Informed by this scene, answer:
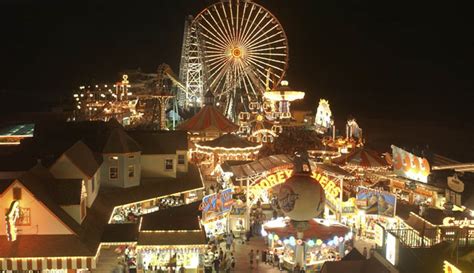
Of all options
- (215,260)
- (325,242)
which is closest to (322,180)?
(325,242)

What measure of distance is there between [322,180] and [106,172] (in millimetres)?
11143

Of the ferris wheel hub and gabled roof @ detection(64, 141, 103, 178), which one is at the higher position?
the ferris wheel hub

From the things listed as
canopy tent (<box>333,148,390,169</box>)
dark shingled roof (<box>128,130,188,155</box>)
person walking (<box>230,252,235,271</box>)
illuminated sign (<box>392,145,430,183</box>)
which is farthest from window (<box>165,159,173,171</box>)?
illuminated sign (<box>392,145,430,183</box>)

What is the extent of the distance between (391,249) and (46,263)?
11664 millimetres

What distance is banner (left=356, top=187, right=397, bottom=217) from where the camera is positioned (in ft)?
86.8

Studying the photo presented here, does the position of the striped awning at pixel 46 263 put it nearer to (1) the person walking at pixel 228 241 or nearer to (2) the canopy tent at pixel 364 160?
(1) the person walking at pixel 228 241

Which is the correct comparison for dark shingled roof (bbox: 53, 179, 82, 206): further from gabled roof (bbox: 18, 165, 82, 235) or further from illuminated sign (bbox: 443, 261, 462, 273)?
illuminated sign (bbox: 443, 261, 462, 273)

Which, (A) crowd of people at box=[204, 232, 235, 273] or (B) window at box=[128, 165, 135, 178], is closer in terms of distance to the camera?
(A) crowd of people at box=[204, 232, 235, 273]

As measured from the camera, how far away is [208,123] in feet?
156

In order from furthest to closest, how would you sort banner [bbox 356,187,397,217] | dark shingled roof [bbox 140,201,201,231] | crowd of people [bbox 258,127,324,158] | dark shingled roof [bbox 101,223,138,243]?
crowd of people [bbox 258,127,324,158]
banner [bbox 356,187,397,217]
dark shingled roof [bbox 140,201,201,231]
dark shingled roof [bbox 101,223,138,243]

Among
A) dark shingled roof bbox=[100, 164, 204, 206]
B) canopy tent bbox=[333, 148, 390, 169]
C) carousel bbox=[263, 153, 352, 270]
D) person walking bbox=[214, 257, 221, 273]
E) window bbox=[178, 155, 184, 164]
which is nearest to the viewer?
person walking bbox=[214, 257, 221, 273]

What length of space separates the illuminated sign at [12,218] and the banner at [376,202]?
16.0m

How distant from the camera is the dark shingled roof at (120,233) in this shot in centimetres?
2191

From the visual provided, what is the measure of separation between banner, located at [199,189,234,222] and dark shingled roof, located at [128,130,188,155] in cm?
595
